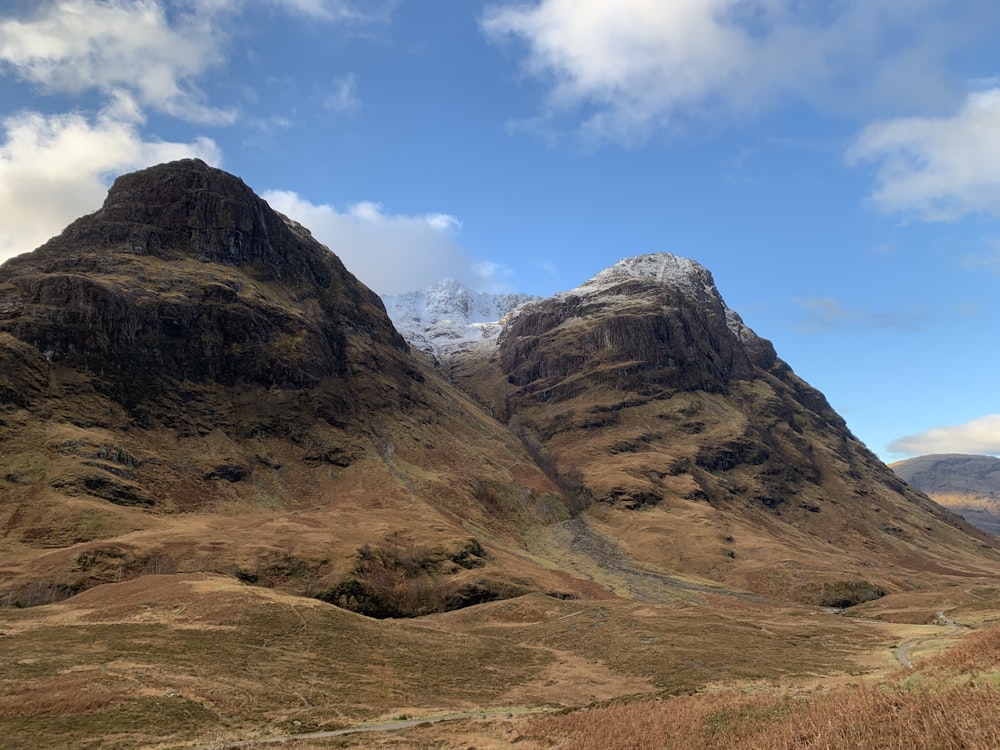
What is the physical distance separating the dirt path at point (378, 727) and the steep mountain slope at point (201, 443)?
5652cm

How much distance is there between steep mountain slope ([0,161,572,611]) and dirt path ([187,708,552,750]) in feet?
185

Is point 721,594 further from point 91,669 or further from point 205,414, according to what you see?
point 205,414

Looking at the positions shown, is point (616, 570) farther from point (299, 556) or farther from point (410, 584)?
point (299, 556)

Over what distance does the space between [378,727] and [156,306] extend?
6108 inches

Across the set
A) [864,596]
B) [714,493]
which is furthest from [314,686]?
[714,493]

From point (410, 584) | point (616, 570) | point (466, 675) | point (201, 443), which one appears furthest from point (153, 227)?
point (466, 675)

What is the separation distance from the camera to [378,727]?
117 feet

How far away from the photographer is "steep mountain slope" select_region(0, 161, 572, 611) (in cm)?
9512

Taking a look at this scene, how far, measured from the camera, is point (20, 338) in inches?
5197

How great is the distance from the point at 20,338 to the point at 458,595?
112 m

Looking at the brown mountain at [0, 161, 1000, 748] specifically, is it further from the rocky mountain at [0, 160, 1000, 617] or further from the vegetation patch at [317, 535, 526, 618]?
the rocky mountain at [0, 160, 1000, 617]

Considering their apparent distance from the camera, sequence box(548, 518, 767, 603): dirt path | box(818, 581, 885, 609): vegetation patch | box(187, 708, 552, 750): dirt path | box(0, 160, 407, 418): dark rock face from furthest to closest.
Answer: box(0, 160, 407, 418): dark rock face → box(818, 581, 885, 609): vegetation patch → box(548, 518, 767, 603): dirt path → box(187, 708, 552, 750): dirt path

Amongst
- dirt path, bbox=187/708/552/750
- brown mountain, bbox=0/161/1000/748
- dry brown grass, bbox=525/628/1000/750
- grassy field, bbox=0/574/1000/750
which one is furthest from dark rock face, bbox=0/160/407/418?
dry brown grass, bbox=525/628/1000/750

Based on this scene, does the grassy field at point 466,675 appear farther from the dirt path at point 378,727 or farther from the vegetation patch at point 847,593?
the vegetation patch at point 847,593
